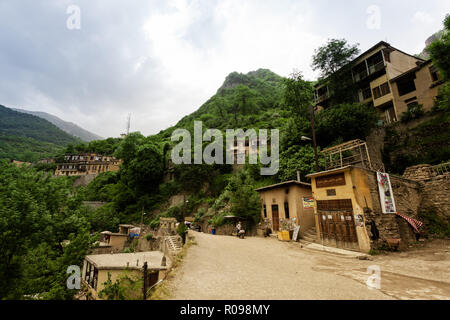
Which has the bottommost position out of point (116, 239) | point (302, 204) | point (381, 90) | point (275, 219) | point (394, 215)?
point (116, 239)

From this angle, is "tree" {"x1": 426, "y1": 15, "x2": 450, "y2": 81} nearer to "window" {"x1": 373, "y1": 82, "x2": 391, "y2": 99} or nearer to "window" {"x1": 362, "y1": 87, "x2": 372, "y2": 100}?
"window" {"x1": 373, "y1": 82, "x2": 391, "y2": 99}

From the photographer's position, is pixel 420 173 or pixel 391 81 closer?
pixel 420 173

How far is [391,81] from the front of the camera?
1003 inches

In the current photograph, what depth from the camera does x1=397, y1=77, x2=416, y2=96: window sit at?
2399 cm

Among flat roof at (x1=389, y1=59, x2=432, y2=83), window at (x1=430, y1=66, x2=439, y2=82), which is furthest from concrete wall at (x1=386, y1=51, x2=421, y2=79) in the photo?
window at (x1=430, y1=66, x2=439, y2=82)

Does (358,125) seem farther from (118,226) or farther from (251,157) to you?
(118,226)

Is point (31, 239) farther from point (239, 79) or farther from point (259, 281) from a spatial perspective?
point (239, 79)

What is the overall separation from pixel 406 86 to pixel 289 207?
76.1ft

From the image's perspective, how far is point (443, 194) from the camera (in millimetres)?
13859

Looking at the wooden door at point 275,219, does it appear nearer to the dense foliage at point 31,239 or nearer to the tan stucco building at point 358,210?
the tan stucco building at point 358,210

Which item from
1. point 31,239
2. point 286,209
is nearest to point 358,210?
point 286,209

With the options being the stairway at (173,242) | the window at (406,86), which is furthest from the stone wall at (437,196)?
the stairway at (173,242)
